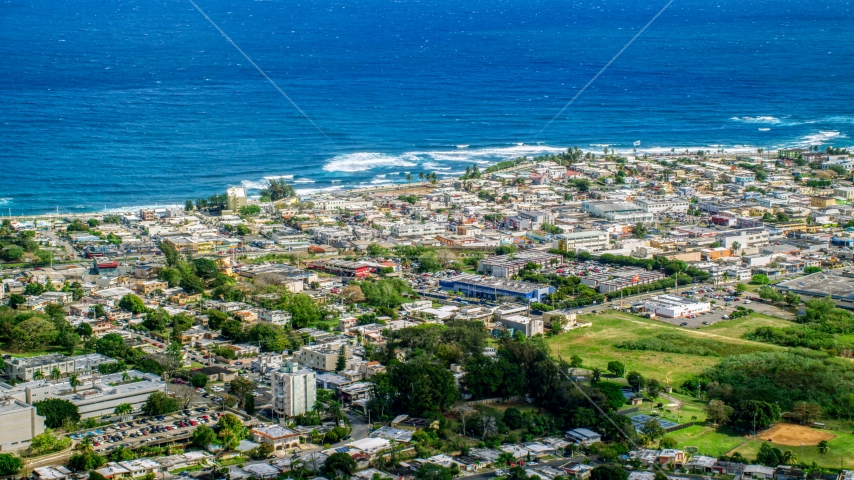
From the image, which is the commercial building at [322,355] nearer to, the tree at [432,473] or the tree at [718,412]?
the tree at [432,473]

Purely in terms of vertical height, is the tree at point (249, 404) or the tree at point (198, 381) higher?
the tree at point (198, 381)

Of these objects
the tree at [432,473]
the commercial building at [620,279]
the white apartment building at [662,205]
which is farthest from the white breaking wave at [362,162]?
the tree at [432,473]

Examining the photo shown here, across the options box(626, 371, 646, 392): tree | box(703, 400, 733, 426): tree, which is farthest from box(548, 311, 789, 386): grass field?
box(703, 400, 733, 426): tree

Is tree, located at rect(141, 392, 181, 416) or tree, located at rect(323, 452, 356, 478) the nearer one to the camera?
tree, located at rect(323, 452, 356, 478)

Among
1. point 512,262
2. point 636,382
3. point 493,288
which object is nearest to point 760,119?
point 512,262

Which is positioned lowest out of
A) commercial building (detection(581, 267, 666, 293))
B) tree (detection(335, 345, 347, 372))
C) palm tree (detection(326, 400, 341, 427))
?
palm tree (detection(326, 400, 341, 427))

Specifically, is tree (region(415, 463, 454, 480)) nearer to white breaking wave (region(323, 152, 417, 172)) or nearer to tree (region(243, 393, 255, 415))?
tree (region(243, 393, 255, 415))

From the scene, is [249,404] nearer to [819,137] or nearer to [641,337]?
[641,337]
